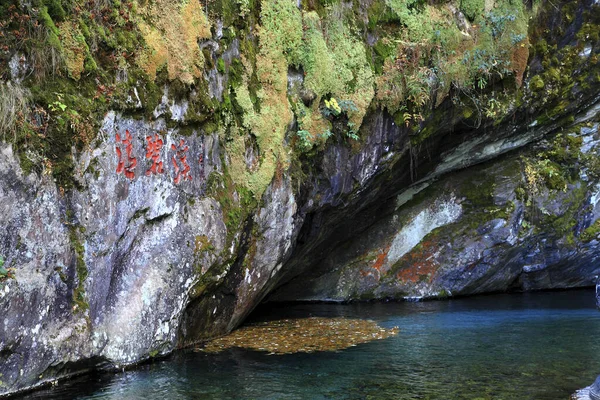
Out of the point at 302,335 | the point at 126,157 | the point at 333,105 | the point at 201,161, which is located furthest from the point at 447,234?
the point at 126,157

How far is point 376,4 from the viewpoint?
44.2 ft

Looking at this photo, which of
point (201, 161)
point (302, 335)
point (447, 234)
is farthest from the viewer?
point (447, 234)

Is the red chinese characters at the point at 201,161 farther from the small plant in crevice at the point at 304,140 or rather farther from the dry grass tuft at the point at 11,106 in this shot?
the dry grass tuft at the point at 11,106

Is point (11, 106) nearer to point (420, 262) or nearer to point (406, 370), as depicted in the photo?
point (406, 370)

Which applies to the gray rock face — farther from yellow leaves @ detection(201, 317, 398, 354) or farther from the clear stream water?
the clear stream water

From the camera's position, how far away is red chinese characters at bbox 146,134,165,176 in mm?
9258

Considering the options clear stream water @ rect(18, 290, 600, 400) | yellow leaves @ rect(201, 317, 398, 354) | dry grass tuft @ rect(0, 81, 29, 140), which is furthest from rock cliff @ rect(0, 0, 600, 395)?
clear stream water @ rect(18, 290, 600, 400)

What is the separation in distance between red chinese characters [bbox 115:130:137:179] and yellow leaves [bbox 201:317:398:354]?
357cm

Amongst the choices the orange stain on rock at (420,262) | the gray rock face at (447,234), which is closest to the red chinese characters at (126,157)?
the gray rock face at (447,234)

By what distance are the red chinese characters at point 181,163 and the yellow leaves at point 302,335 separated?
3.10 metres

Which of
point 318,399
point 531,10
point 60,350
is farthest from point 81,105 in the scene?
point 531,10

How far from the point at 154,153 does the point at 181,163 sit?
609 mm

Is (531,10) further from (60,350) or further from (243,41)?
(60,350)

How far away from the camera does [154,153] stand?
9.36 m
